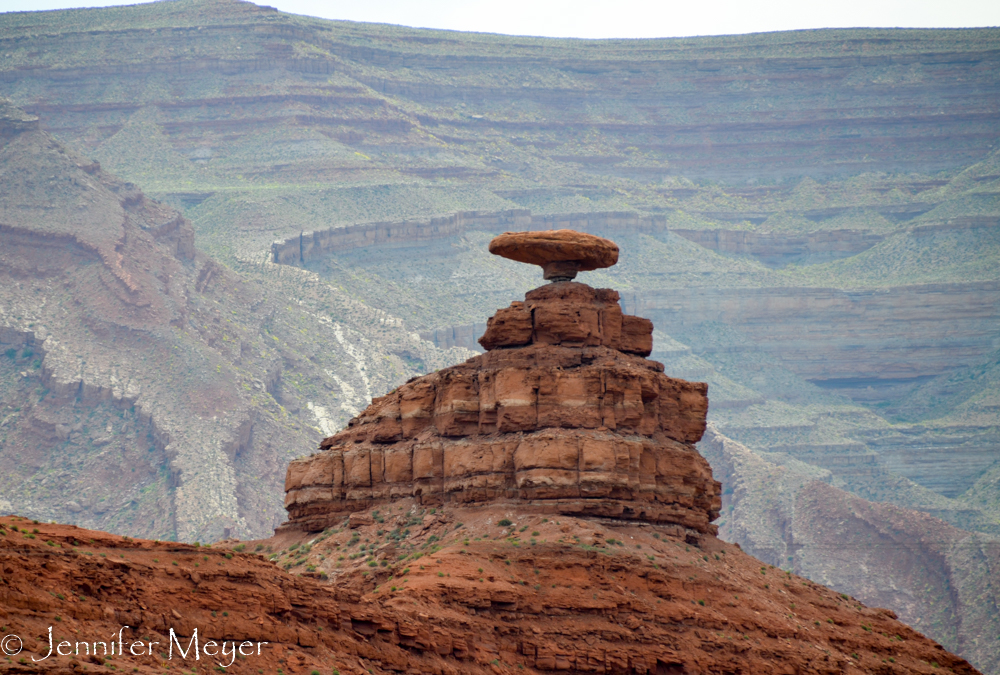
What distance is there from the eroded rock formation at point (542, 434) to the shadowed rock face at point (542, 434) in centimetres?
6

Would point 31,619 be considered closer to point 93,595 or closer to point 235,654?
point 93,595

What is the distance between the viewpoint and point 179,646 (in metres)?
60.8

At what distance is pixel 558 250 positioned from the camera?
87.7 meters

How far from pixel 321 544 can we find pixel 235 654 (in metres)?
20.4

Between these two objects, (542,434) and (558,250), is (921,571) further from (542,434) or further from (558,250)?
(542,434)
